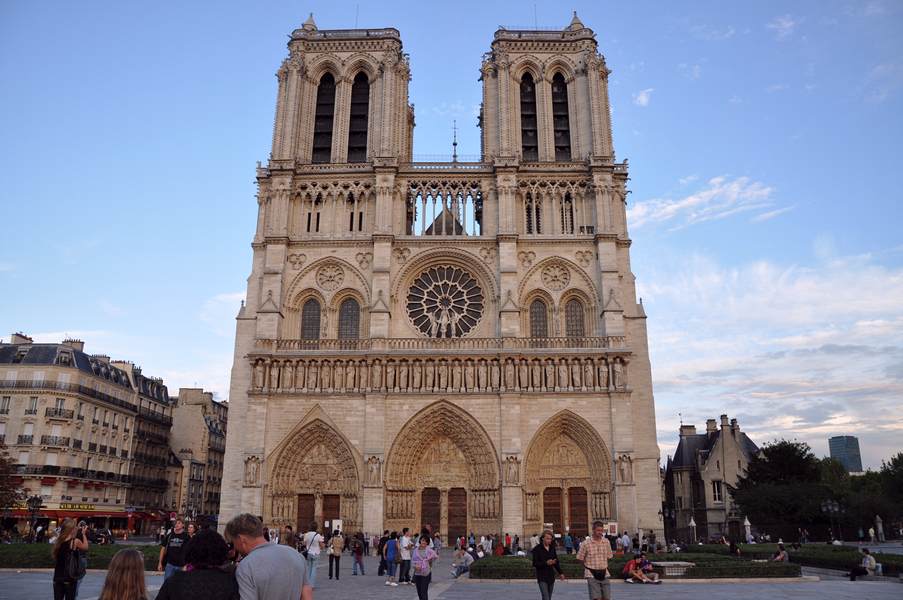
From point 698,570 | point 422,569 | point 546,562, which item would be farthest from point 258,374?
point 546,562

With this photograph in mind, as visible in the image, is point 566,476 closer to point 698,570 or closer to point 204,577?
point 698,570

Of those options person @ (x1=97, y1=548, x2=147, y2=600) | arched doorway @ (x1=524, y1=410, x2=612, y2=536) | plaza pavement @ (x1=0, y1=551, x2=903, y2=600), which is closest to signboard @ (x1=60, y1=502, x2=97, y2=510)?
plaza pavement @ (x1=0, y1=551, x2=903, y2=600)

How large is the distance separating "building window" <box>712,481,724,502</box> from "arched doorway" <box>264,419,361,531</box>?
22811 millimetres

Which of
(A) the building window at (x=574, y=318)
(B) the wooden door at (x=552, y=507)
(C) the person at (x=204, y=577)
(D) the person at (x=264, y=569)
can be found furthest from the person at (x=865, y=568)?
(C) the person at (x=204, y=577)

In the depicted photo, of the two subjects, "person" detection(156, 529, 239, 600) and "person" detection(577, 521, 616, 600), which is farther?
"person" detection(577, 521, 616, 600)

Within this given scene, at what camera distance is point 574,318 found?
3303cm

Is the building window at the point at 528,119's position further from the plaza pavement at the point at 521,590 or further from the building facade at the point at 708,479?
the plaza pavement at the point at 521,590

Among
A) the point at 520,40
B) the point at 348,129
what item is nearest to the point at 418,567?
the point at 348,129

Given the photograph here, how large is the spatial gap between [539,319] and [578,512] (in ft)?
28.6

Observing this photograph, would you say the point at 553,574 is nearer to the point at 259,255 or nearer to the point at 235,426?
the point at 235,426

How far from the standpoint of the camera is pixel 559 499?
30.3 meters

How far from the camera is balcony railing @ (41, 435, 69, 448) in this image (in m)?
33.5

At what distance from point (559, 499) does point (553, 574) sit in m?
21.4

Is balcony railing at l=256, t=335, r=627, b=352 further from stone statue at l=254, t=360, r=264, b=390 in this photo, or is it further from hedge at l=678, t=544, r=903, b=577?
hedge at l=678, t=544, r=903, b=577
